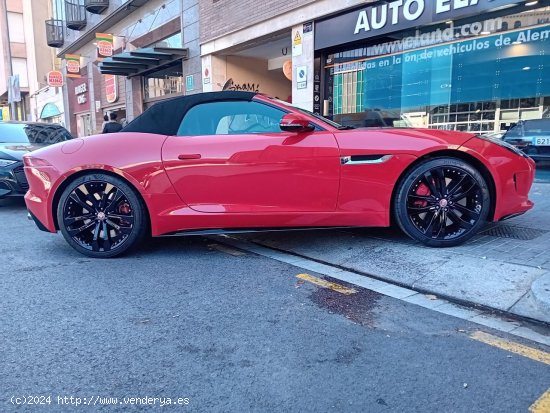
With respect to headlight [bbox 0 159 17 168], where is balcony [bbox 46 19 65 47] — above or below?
above

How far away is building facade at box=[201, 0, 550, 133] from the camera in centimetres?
736

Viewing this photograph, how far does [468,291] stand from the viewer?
3070 millimetres

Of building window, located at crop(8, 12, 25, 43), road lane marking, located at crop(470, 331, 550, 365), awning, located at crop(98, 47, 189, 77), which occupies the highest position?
building window, located at crop(8, 12, 25, 43)

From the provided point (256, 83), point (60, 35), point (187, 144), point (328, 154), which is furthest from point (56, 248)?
point (60, 35)

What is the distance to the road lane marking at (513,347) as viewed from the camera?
87.7 inches

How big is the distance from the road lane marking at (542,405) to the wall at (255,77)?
12434mm

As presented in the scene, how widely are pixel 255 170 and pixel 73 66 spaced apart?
22587 millimetres

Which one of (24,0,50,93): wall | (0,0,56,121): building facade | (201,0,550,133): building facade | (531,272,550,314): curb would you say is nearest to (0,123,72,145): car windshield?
(201,0,550,133): building facade

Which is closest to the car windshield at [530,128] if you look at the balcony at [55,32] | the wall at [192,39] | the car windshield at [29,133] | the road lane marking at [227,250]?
the road lane marking at [227,250]

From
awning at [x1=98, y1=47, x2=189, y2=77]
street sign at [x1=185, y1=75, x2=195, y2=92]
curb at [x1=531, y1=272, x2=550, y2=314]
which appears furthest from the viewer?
street sign at [x1=185, y1=75, x2=195, y2=92]

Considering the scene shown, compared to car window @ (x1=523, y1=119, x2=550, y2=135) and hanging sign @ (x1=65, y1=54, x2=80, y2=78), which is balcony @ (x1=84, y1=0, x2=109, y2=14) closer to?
hanging sign @ (x1=65, y1=54, x2=80, y2=78)

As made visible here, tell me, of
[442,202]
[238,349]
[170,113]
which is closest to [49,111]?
[170,113]

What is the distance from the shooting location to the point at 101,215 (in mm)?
3936

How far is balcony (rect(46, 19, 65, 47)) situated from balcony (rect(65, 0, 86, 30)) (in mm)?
3291
